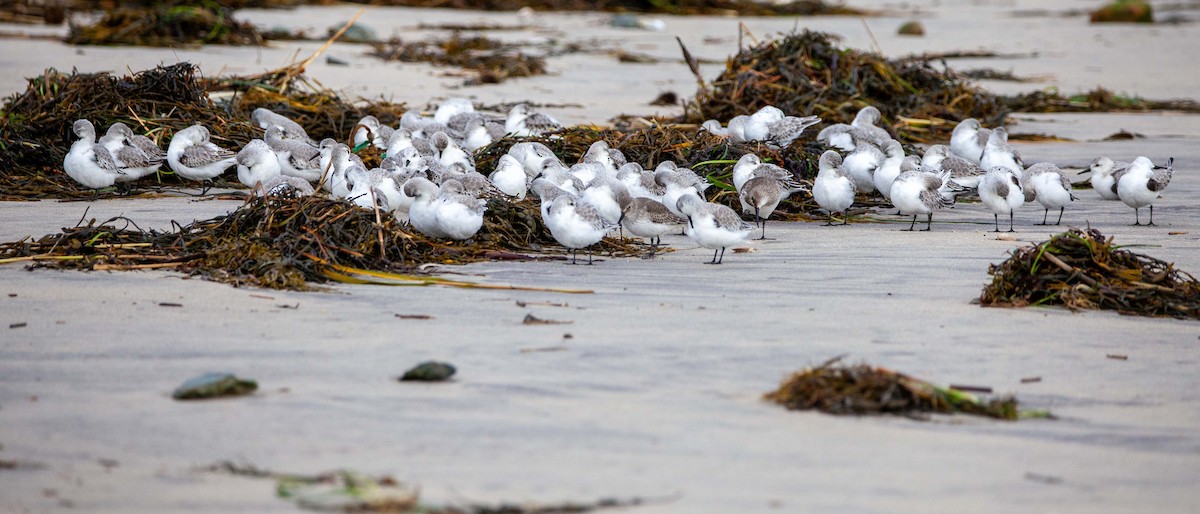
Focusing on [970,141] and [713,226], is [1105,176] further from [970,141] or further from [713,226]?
[713,226]

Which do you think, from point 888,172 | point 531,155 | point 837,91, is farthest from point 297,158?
point 837,91

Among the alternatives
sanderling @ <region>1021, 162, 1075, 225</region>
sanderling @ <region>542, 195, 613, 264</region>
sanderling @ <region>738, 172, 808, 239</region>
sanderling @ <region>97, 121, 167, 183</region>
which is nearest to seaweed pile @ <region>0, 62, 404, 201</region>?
sanderling @ <region>97, 121, 167, 183</region>

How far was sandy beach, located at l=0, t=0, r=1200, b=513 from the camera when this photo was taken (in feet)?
11.1

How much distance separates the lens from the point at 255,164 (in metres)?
8.53

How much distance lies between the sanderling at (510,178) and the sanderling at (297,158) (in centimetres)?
151

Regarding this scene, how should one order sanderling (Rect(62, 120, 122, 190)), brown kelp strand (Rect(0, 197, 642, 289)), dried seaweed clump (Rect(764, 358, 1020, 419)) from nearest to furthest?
1. dried seaweed clump (Rect(764, 358, 1020, 419))
2. brown kelp strand (Rect(0, 197, 642, 289))
3. sanderling (Rect(62, 120, 122, 190))

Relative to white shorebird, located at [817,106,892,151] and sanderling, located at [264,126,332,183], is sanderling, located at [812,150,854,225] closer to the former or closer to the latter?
white shorebird, located at [817,106,892,151]

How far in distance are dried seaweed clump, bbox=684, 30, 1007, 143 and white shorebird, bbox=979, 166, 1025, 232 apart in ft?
11.2

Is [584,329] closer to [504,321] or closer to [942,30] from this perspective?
[504,321]

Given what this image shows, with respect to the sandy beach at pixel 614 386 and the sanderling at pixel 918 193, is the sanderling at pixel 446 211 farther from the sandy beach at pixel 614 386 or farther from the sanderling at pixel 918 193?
the sanderling at pixel 918 193

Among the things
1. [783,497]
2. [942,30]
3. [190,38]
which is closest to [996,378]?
[783,497]

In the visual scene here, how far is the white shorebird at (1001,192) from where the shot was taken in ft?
25.5

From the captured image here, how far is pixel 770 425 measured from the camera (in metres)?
3.86

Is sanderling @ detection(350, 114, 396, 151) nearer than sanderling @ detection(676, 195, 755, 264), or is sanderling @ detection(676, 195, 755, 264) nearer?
sanderling @ detection(676, 195, 755, 264)
